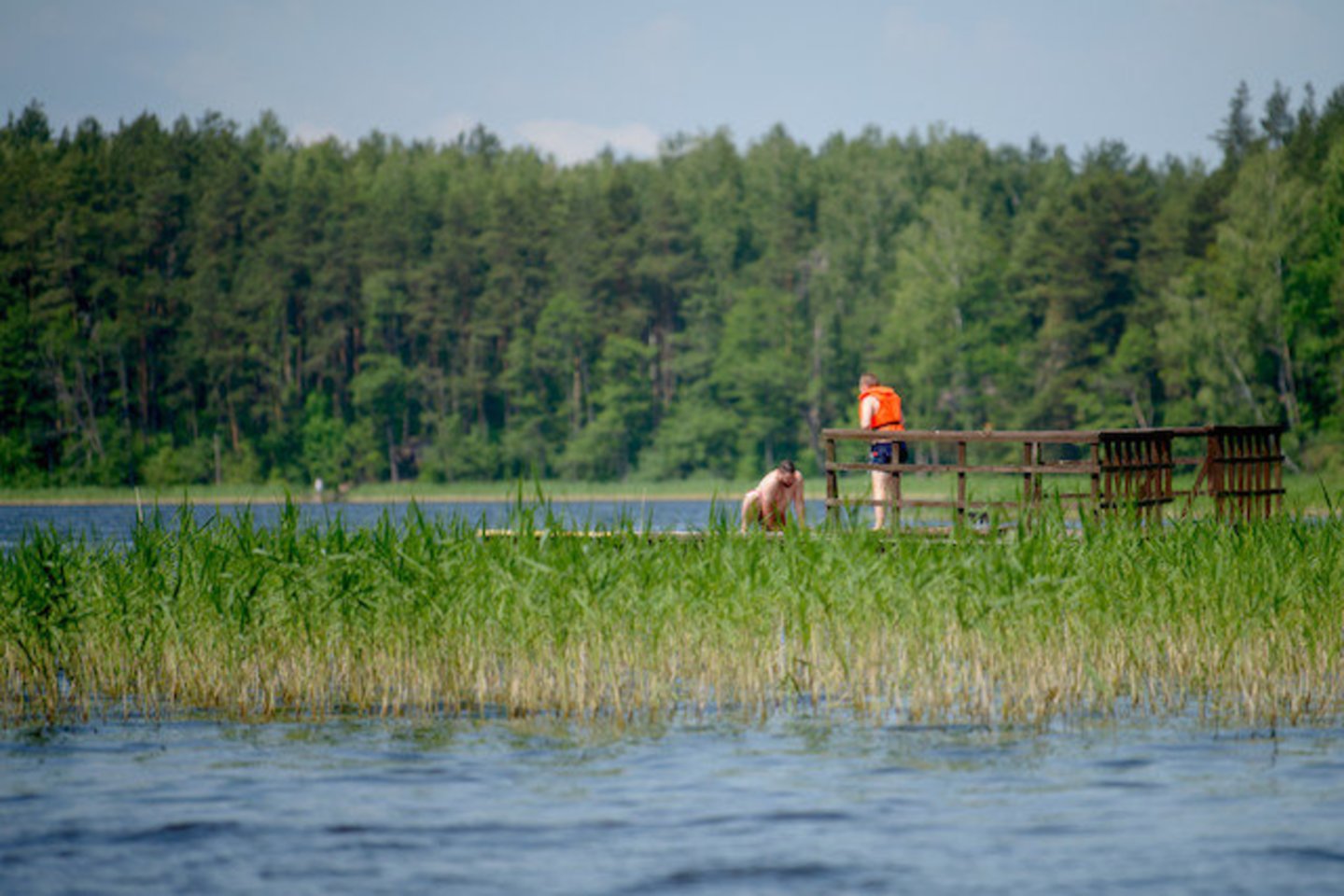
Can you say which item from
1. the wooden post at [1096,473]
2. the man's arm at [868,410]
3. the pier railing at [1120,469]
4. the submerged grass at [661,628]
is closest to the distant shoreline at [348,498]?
the pier railing at [1120,469]

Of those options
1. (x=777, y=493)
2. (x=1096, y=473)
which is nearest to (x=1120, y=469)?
(x=1096, y=473)

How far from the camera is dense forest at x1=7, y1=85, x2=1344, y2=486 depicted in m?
75.4

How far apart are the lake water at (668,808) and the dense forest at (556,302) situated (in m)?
61.0

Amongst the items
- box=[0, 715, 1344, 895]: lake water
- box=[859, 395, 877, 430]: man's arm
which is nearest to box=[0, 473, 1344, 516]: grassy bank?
box=[859, 395, 877, 430]: man's arm

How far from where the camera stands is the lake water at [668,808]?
27.9 ft

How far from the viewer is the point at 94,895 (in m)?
8.27

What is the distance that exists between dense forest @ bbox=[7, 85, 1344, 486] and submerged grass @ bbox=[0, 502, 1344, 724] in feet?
193

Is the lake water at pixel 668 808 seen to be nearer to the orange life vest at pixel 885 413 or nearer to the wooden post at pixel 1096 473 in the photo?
the wooden post at pixel 1096 473

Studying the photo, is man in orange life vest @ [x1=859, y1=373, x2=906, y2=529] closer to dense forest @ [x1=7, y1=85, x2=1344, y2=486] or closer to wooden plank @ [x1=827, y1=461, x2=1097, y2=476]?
wooden plank @ [x1=827, y1=461, x2=1097, y2=476]

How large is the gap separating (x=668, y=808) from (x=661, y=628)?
9.07 ft

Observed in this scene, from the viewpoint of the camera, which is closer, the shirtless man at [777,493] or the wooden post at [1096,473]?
the wooden post at [1096,473]

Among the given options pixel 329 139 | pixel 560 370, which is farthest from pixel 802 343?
pixel 329 139

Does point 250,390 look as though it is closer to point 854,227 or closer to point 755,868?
point 854,227

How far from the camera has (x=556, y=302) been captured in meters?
85.1
